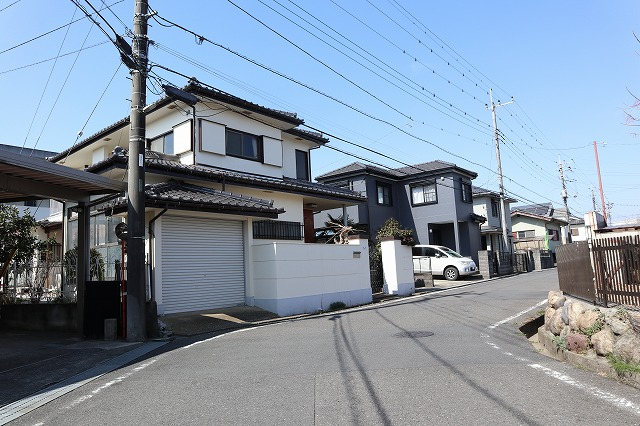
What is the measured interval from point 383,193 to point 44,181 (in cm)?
2214

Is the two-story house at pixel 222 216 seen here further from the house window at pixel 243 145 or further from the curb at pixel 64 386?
the curb at pixel 64 386

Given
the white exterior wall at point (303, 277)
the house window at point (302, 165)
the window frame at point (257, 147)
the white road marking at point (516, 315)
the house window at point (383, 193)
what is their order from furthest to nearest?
the house window at point (383, 193)
the house window at point (302, 165)
the window frame at point (257, 147)
the white exterior wall at point (303, 277)
the white road marking at point (516, 315)

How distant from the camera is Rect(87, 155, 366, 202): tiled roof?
12.2 metres

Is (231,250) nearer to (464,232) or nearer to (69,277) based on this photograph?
(69,277)

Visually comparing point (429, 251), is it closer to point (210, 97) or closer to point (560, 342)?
point (210, 97)

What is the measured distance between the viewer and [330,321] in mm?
11500

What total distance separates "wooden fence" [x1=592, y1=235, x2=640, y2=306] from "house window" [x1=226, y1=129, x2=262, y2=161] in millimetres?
11501

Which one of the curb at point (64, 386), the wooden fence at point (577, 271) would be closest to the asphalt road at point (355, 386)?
the curb at point (64, 386)

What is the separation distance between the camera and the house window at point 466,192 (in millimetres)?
30266

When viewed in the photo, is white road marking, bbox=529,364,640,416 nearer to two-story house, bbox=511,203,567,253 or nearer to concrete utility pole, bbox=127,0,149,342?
concrete utility pole, bbox=127,0,149,342

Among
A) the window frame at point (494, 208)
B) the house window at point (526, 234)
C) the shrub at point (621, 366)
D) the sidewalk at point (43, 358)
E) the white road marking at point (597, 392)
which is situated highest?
the window frame at point (494, 208)

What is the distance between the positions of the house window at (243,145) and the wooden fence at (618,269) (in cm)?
1150

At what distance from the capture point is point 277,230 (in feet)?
52.4

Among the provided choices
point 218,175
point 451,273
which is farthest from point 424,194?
point 218,175
